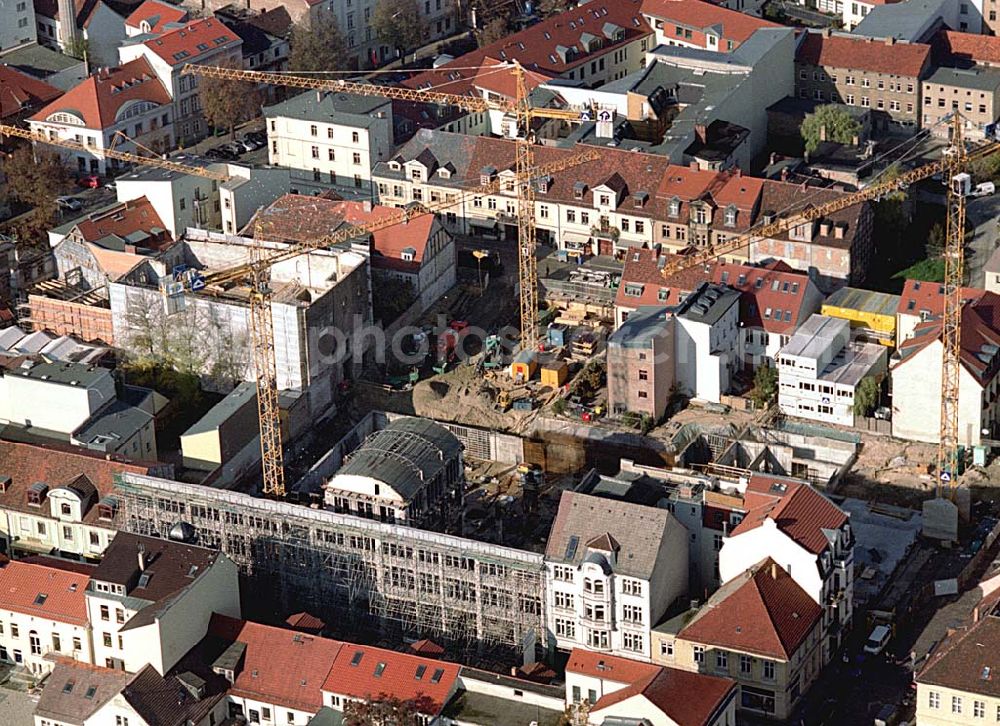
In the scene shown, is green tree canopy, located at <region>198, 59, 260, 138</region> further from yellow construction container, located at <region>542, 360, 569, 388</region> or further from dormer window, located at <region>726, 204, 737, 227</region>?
yellow construction container, located at <region>542, 360, 569, 388</region>

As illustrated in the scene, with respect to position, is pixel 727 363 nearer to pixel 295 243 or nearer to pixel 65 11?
pixel 295 243

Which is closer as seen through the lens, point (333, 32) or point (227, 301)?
point (227, 301)

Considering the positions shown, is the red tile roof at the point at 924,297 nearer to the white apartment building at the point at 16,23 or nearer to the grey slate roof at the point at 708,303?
the grey slate roof at the point at 708,303

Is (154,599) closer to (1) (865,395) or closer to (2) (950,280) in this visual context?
(1) (865,395)

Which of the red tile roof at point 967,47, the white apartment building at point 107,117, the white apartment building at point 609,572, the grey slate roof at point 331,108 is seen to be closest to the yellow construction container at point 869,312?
the white apartment building at point 609,572

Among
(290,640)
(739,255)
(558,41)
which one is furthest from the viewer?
(558,41)

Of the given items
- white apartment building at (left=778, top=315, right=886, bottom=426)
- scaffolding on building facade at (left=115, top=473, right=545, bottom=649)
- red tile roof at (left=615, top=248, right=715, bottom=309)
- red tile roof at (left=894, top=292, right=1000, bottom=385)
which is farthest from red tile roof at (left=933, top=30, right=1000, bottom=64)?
scaffolding on building facade at (left=115, top=473, right=545, bottom=649)

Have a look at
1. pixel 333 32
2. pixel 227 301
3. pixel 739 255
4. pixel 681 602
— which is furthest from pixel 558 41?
pixel 681 602
